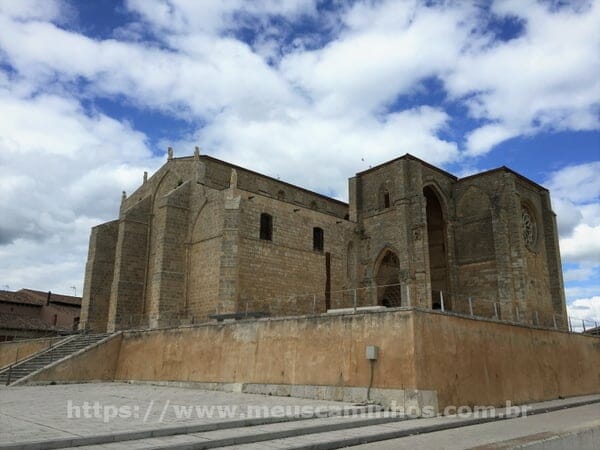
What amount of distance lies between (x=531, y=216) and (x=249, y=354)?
21.3m

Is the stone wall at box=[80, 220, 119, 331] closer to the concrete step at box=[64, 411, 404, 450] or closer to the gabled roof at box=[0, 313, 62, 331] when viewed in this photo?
the gabled roof at box=[0, 313, 62, 331]

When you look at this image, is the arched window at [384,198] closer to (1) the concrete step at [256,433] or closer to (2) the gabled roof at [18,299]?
A: (1) the concrete step at [256,433]

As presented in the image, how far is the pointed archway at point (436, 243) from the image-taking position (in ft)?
95.4

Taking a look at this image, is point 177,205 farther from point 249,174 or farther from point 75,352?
point 75,352

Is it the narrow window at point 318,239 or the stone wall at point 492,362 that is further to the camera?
the narrow window at point 318,239

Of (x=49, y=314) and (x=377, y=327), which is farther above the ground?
(x=49, y=314)

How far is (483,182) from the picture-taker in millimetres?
28594

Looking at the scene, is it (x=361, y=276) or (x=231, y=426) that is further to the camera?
(x=361, y=276)

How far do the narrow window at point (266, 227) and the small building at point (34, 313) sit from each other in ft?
55.5

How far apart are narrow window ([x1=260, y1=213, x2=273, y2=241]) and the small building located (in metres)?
16.9

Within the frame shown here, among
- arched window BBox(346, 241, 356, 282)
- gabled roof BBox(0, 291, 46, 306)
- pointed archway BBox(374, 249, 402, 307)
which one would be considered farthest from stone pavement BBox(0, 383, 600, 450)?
gabled roof BBox(0, 291, 46, 306)

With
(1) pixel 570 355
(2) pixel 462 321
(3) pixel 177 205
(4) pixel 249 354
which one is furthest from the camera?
(3) pixel 177 205

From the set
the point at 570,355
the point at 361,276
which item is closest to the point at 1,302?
the point at 361,276

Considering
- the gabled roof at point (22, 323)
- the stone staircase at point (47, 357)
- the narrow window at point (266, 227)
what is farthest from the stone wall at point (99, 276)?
the narrow window at point (266, 227)
